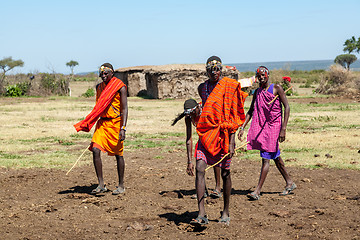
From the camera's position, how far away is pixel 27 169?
9.22 meters

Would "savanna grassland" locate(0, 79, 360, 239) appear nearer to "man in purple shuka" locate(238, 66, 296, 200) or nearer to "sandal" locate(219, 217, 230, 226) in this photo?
"sandal" locate(219, 217, 230, 226)

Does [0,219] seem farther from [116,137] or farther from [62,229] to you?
[116,137]

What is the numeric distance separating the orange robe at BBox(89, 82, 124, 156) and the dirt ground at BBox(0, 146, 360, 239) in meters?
0.71

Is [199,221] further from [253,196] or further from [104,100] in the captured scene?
[104,100]

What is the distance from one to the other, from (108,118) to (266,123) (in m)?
2.27

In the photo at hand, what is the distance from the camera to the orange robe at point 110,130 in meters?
7.13

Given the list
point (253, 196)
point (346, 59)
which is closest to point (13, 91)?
point (253, 196)

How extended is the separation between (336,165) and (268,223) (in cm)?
383

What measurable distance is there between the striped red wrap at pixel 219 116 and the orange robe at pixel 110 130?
1913mm

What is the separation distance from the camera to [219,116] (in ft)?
18.3

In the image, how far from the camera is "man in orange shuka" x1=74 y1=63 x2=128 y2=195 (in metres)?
7.10

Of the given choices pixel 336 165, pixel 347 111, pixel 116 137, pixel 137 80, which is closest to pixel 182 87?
pixel 137 80

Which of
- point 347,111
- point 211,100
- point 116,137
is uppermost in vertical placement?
point 211,100

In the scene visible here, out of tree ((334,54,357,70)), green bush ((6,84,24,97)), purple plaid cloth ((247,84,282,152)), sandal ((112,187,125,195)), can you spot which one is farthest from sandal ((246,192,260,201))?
tree ((334,54,357,70))
